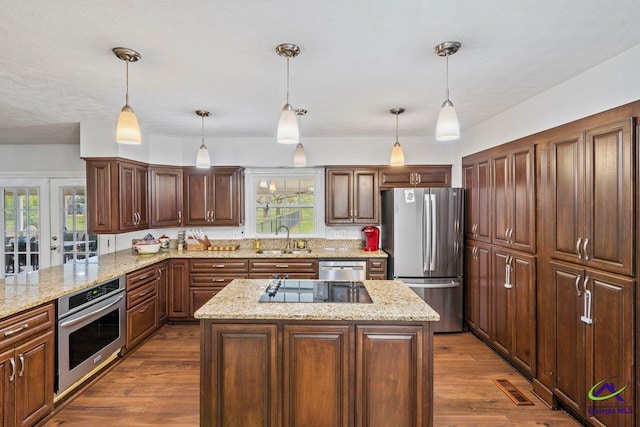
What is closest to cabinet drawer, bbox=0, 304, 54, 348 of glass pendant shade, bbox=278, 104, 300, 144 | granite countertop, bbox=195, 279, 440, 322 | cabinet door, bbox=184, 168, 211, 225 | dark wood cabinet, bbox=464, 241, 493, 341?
granite countertop, bbox=195, 279, 440, 322

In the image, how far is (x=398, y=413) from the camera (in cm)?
198

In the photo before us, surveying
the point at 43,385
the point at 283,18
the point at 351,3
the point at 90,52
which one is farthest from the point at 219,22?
the point at 43,385

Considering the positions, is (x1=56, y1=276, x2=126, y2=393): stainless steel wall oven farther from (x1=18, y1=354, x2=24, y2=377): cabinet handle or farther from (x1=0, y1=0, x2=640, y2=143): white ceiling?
(x1=0, y1=0, x2=640, y2=143): white ceiling

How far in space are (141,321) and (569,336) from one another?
3948 millimetres

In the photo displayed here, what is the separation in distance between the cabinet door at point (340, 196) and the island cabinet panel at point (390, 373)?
9.07ft

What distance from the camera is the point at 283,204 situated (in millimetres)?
5035

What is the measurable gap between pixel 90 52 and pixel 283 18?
1323 mm

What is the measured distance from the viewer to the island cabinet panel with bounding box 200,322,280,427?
2002mm

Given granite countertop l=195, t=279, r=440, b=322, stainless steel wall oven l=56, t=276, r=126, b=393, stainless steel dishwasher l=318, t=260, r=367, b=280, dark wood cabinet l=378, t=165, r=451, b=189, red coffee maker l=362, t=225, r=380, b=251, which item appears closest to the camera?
granite countertop l=195, t=279, r=440, b=322

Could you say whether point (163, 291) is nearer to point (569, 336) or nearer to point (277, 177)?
point (277, 177)

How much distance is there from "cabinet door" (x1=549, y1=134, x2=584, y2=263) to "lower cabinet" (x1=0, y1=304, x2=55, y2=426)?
146 inches

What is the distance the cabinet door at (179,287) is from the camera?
4320mm

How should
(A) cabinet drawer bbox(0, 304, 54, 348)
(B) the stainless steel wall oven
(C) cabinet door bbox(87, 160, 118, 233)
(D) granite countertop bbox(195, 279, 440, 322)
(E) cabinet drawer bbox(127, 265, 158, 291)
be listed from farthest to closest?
(C) cabinet door bbox(87, 160, 118, 233)
(E) cabinet drawer bbox(127, 265, 158, 291)
(B) the stainless steel wall oven
(A) cabinet drawer bbox(0, 304, 54, 348)
(D) granite countertop bbox(195, 279, 440, 322)

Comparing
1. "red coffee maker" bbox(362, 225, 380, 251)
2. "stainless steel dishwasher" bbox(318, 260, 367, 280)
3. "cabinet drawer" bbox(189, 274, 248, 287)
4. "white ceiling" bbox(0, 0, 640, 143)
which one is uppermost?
"white ceiling" bbox(0, 0, 640, 143)
